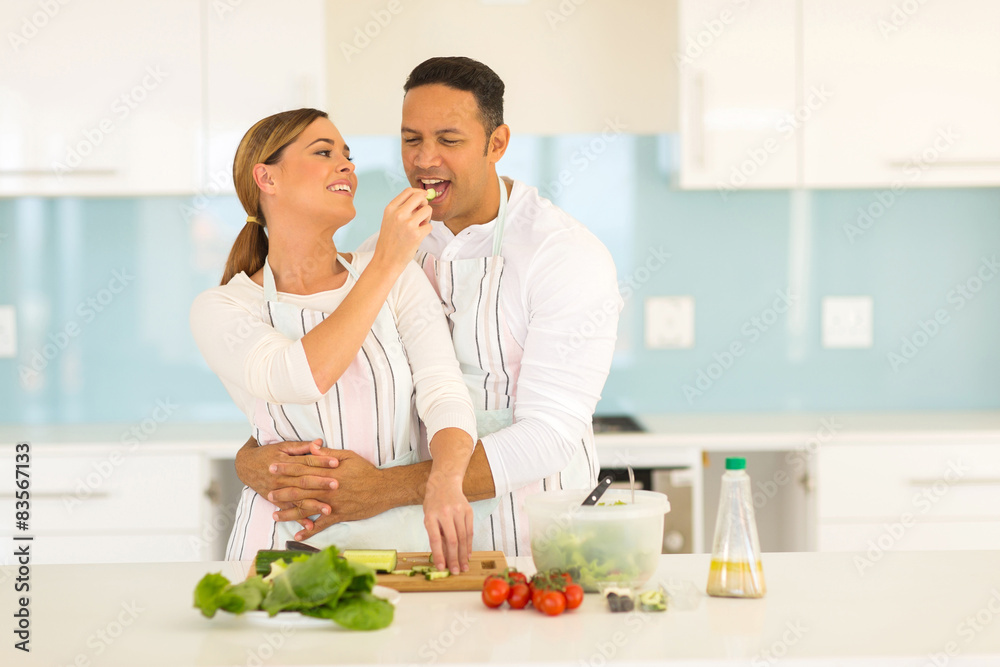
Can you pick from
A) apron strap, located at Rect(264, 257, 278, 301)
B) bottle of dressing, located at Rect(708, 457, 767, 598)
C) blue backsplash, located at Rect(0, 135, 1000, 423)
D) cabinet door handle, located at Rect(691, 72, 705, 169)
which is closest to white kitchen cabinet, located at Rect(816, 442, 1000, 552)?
blue backsplash, located at Rect(0, 135, 1000, 423)

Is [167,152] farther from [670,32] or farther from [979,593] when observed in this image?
[979,593]

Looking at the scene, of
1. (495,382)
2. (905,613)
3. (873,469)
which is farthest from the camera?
(873,469)

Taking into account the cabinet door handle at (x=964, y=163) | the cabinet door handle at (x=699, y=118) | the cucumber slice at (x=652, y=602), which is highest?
the cabinet door handle at (x=699, y=118)

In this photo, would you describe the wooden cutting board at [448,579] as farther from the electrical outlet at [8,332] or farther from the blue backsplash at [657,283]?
the electrical outlet at [8,332]

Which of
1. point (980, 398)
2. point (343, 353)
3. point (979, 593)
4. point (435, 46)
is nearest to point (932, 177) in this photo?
point (980, 398)

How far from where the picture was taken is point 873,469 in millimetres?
2619

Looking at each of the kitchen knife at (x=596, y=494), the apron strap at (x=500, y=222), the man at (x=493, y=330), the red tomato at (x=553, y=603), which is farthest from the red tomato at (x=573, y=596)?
the apron strap at (x=500, y=222)

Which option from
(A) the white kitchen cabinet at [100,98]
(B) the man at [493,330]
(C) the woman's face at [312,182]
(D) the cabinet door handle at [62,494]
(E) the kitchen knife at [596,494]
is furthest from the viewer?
(A) the white kitchen cabinet at [100,98]

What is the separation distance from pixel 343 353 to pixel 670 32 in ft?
6.67

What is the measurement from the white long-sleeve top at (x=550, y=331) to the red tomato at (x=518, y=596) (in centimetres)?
46

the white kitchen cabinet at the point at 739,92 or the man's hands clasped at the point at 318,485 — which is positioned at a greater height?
the white kitchen cabinet at the point at 739,92

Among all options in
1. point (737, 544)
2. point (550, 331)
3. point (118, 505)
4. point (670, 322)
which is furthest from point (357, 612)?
point (670, 322)

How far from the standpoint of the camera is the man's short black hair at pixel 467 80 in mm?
1768

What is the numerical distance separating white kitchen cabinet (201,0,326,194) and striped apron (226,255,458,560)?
1308 mm
